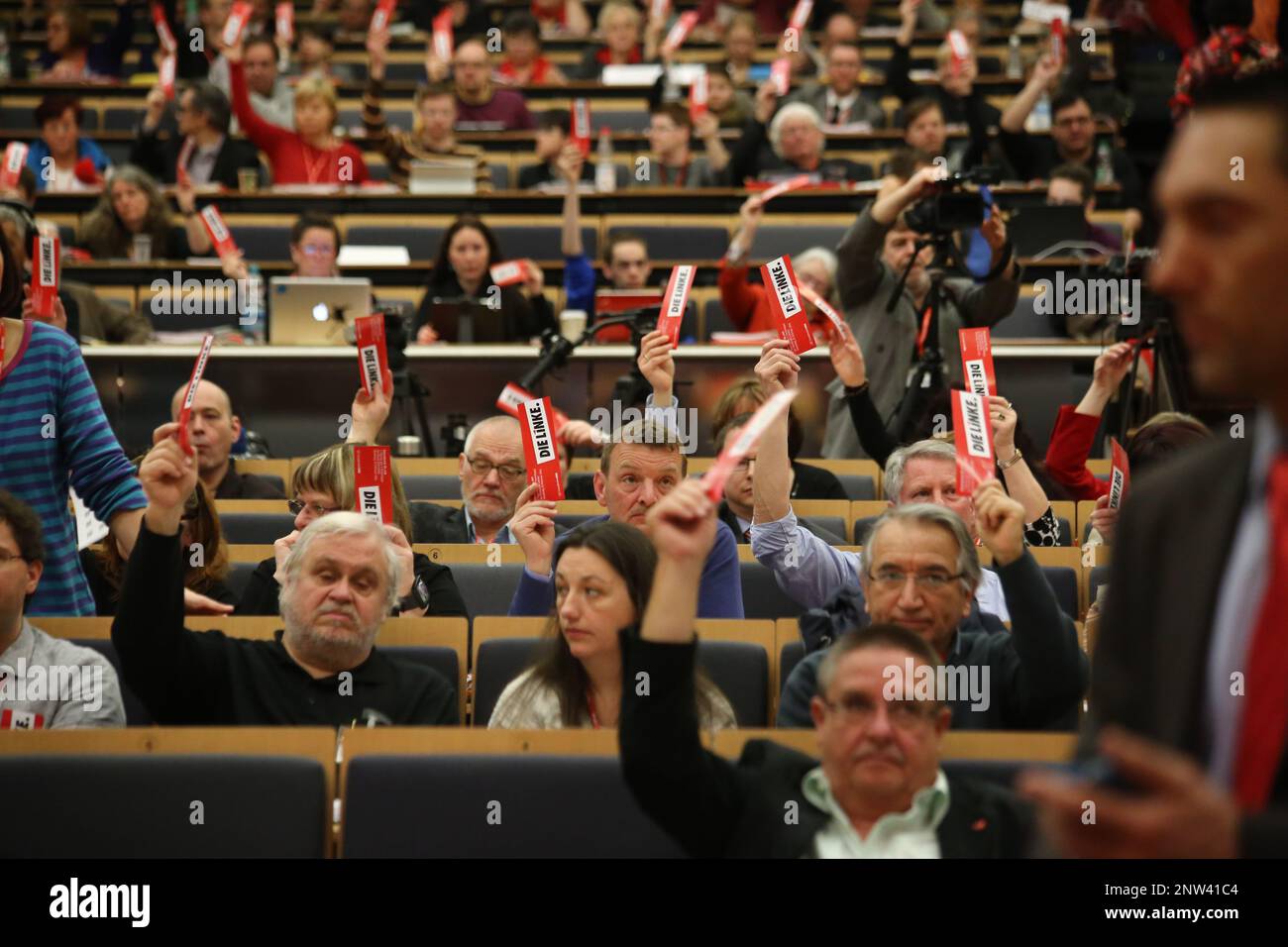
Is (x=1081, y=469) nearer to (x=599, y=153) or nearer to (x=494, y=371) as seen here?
(x=494, y=371)

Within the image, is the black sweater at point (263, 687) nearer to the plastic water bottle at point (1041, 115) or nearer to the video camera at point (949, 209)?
the video camera at point (949, 209)

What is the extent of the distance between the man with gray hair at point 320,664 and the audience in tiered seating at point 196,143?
551 cm

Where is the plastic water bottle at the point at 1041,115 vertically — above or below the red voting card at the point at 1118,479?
above

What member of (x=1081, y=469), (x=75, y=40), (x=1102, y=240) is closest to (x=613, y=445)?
(x=1081, y=469)

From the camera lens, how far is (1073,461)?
14.3ft

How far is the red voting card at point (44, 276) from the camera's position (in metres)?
4.26

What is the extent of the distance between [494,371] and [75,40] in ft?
16.0

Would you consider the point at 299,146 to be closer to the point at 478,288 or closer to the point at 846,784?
the point at 478,288

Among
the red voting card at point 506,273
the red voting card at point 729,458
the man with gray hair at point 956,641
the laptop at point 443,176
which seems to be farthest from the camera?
the laptop at point 443,176

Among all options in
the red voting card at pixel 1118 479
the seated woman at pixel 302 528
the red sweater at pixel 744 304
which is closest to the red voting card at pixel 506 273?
the red sweater at pixel 744 304

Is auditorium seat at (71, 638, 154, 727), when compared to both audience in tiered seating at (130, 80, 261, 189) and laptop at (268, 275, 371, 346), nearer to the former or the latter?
laptop at (268, 275, 371, 346)

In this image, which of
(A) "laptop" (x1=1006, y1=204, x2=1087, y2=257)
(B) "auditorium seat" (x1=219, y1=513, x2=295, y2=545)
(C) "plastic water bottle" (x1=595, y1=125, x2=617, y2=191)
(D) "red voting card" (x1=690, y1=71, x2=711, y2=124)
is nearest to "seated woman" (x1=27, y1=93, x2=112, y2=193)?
(C) "plastic water bottle" (x1=595, y1=125, x2=617, y2=191)
